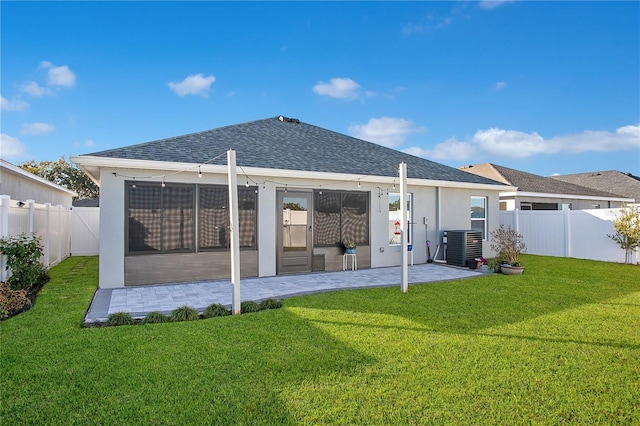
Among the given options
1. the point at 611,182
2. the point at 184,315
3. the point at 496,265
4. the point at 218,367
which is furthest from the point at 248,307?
the point at 611,182

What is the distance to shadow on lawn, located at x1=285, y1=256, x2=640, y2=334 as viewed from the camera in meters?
5.17

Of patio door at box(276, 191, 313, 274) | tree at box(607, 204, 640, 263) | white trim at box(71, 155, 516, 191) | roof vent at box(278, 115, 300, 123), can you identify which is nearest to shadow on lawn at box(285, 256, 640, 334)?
tree at box(607, 204, 640, 263)

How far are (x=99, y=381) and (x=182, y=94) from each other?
505 inches

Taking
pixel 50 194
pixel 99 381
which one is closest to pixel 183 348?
pixel 99 381

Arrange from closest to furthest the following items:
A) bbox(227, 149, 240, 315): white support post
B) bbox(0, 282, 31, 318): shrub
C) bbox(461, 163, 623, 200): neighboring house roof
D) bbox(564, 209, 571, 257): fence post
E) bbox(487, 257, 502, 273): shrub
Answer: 1. bbox(0, 282, 31, 318): shrub
2. bbox(227, 149, 240, 315): white support post
3. bbox(487, 257, 502, 273): shrub
4. bbox(564, 209, 571, 257): fence post
5. bbox(461, 163, 623, 200): neighboring house roof

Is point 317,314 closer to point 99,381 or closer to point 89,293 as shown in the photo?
point 99,381

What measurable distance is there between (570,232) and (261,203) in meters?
11.5

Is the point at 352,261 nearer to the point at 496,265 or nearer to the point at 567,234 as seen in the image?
the point at 496,265

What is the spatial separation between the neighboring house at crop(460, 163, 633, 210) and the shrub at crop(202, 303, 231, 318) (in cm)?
1420

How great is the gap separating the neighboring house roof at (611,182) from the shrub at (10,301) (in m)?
28.3

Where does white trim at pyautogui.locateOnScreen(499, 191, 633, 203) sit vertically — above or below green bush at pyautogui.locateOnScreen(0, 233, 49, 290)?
above

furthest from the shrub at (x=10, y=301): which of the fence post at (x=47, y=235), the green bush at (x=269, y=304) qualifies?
the fence post at (x=47, y=235)

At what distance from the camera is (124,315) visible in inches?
196

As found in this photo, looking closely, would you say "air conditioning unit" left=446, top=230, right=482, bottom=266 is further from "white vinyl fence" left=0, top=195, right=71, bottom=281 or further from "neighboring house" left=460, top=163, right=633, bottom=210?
"white vinyl fence" left=0, top=195, right=71, bottom=281
